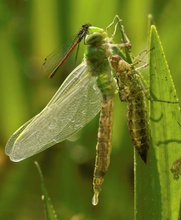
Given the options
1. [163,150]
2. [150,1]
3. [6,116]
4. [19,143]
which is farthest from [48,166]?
[163,150]

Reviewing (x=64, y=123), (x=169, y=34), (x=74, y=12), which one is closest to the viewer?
(x=64, y=123)

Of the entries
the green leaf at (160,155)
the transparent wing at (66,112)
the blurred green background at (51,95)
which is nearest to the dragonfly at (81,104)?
the transparent wing at (66,112)

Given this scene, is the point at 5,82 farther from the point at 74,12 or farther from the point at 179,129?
the point at 179,129

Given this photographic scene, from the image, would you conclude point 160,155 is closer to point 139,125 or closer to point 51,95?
point 139,125

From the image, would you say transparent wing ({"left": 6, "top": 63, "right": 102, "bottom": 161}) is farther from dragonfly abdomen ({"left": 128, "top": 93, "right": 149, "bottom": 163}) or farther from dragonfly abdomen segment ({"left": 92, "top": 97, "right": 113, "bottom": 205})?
dragonfly abdomen ({"left": 128, "top": 93, "right": 149, "bottom": 163})

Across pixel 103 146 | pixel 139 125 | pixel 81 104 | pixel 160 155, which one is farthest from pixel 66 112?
pixel 160 155

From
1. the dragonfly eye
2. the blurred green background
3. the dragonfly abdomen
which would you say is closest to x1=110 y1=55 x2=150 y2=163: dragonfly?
the dragonfly abdomen
